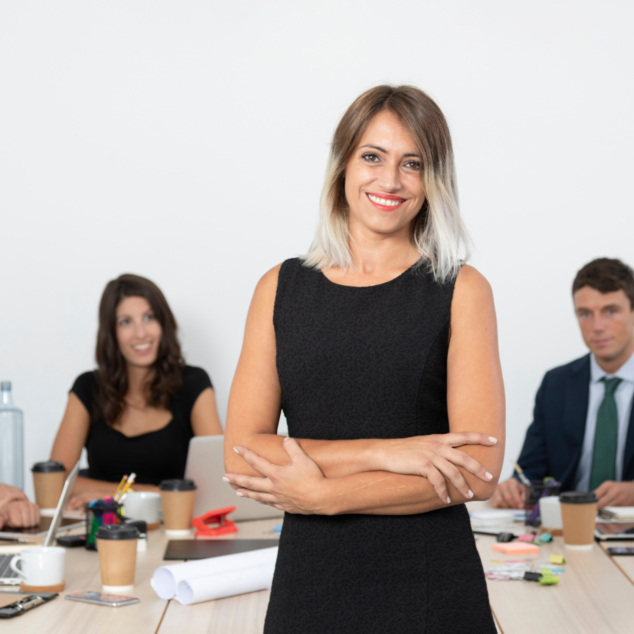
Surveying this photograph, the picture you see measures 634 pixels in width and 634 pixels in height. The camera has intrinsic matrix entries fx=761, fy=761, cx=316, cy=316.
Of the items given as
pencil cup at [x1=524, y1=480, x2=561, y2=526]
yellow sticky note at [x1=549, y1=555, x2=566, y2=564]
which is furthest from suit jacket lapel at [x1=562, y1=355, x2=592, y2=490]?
yellow sticky note at [x1=549, y1=555, x2=566, y2=564]

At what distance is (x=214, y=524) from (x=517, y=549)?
0.88 m

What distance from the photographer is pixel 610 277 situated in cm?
309

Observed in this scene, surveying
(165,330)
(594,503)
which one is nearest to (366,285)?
(594,503)

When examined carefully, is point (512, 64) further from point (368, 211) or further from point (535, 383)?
point (368, 211)

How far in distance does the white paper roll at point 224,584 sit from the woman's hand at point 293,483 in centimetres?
42

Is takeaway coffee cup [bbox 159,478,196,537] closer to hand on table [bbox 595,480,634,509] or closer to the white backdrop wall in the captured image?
hand on table [bbox 595,480,634,509]

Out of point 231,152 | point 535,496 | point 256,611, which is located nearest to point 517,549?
point 535,496

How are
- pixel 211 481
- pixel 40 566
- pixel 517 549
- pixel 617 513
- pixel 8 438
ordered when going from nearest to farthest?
pixel 40 566 < pixel 517 549 < pixel 617 513 < pixel 211 481 < pixel 8 438

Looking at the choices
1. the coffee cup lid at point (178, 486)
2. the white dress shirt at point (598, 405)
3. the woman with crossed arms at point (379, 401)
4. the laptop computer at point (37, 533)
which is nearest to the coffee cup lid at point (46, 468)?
the laptop computer at point (37, 533)

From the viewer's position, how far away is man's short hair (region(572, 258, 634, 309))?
3084 mm

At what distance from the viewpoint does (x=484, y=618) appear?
1218 millimetres

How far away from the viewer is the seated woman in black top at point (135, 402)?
325 centimetres

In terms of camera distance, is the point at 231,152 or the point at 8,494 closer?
the point at 8,494

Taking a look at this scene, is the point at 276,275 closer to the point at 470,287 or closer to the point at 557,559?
the point at 470,287
